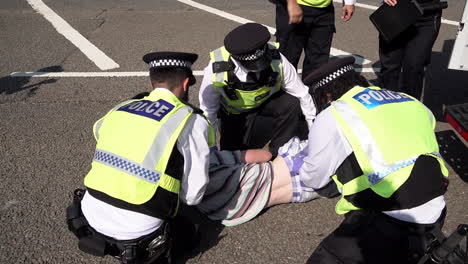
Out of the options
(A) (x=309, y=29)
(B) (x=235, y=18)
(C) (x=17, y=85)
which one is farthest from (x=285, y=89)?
(B) (x=235, y=18)

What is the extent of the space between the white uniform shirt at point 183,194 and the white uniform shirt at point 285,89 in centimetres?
86

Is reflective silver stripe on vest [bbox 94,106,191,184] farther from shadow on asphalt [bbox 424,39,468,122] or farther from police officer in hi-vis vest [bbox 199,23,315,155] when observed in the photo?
shadow on asphalt [bbox 424,39,468,122]

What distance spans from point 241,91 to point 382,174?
1.42 meters

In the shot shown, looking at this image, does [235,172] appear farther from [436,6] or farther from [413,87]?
[436,6]

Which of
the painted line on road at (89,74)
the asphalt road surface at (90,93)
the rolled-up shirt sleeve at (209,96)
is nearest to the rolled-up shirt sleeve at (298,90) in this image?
the rolled-up shirt sleeve at (209,96)

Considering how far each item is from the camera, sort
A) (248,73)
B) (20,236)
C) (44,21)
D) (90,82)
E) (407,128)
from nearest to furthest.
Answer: (407,128), (20,236), (248,73), (90,82), (44,21)

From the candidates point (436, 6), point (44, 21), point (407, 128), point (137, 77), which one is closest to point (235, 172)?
point (407, 128)

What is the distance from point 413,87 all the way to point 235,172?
6.32 feet

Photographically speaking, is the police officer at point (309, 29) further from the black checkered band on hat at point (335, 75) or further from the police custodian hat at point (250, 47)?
the black checkered band on hat at point (335, 75)

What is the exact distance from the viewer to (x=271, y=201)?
304 cm

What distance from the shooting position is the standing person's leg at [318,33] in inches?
154

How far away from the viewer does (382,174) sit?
6.90ft

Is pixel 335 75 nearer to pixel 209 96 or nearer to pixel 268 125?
pixel 209 96

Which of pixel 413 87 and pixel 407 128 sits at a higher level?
pixel 407 128
